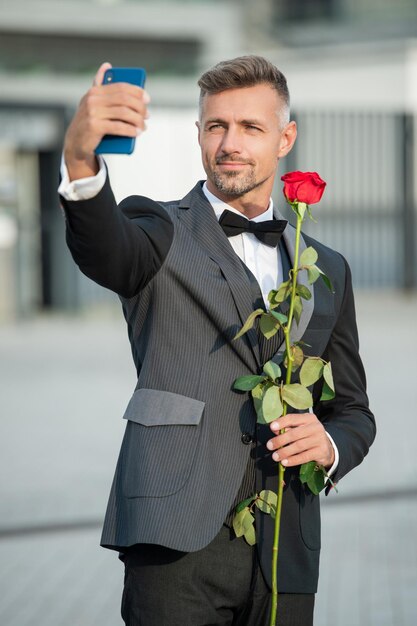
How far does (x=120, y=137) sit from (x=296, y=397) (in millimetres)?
679

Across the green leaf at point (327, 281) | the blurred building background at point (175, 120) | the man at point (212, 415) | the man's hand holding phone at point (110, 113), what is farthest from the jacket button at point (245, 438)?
the blurred building background at point (175, 120)

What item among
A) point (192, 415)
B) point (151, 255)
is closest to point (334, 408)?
point (192, 415)

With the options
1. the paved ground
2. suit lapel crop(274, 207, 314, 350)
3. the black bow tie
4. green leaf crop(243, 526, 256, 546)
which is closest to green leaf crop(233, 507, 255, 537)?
green leaf crop(243, 526, 256, 546)

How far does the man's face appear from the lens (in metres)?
2.52

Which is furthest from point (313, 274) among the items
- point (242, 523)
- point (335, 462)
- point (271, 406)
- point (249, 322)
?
point (242, 523)

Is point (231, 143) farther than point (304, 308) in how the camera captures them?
No

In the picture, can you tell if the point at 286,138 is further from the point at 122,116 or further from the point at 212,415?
the point at 122,116

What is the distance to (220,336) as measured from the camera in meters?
2.49

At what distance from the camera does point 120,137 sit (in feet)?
6.40

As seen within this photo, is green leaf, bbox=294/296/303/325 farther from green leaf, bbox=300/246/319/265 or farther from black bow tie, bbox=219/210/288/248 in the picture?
black bow tie, bbox=219/210/288/248

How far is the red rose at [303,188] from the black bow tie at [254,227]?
0.19 metres

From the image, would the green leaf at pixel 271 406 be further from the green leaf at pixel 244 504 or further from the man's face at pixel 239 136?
the man's face at pixel 239 136

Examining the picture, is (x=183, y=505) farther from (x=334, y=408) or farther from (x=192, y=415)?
(x=334, y=408)

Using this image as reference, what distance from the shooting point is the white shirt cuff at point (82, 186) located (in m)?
2.05
